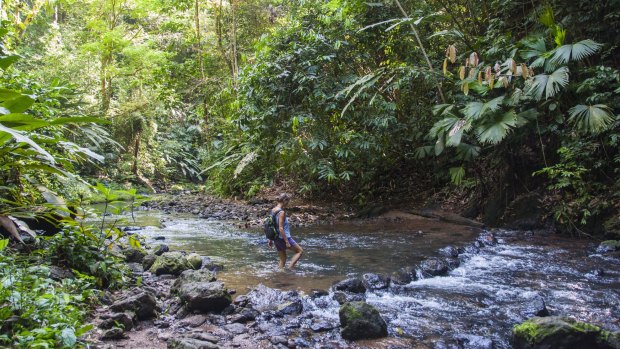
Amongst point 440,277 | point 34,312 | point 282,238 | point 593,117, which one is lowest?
point 440,277

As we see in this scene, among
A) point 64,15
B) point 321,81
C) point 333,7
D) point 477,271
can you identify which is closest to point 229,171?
point 321,81

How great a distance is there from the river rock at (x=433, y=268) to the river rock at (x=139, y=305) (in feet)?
12.1

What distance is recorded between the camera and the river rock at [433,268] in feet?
19.9

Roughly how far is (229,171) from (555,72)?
1083cm

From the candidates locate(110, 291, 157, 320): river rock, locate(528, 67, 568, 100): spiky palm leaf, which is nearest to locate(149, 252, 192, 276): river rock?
locate(110, 291, 157, 320): river rock

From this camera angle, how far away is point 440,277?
6.00 metres

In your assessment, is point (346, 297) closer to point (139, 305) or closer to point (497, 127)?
point (139, 305)

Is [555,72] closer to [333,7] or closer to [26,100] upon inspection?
[333,7]

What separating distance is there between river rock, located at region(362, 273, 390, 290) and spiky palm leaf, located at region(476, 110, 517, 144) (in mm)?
3453

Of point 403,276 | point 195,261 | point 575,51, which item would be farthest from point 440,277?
point 575,51

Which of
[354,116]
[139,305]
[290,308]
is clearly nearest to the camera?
[139,305]

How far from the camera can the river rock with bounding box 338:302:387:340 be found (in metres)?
3.91

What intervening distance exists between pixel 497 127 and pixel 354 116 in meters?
3.83

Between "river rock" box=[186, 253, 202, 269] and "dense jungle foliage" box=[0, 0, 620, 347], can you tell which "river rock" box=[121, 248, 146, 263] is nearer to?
"dense jungle foliage" box=[0, 0, 620, 347]
